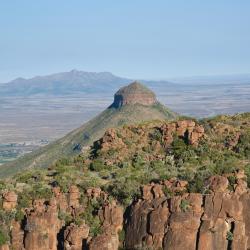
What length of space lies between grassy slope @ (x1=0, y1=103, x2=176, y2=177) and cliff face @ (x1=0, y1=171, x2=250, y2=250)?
80.4m

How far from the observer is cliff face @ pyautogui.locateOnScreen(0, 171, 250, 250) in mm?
32062

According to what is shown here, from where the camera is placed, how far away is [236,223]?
105 ft

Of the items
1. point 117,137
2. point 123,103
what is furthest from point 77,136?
point 117,137

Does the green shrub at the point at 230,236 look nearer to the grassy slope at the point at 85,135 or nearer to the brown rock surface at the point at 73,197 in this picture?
the brown rock surface at the point at 73,197

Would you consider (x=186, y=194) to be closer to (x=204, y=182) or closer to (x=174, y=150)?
(x=204, y=182)

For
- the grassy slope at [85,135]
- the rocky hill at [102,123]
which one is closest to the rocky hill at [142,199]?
the grassy slope at [85,135]

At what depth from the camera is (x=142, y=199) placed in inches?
1368

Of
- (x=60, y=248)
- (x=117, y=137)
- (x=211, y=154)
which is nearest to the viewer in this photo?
(x=60, y=248)

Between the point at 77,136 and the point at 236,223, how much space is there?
111 metres

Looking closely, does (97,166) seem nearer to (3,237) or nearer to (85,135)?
(3,237)

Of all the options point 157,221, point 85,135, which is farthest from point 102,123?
point 157,221

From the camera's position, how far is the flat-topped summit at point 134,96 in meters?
162

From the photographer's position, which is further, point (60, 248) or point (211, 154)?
point (211, 154)

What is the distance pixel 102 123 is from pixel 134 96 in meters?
18.2
